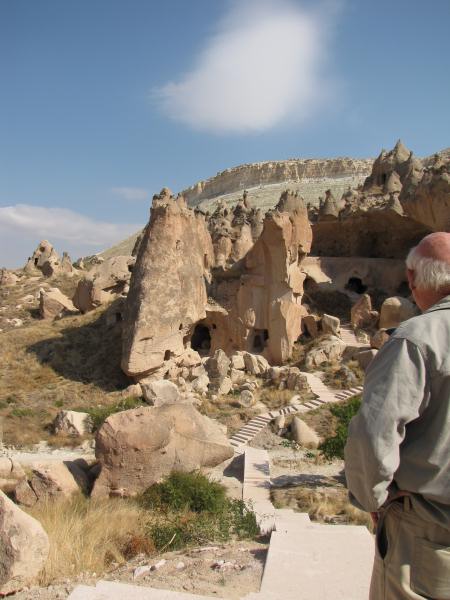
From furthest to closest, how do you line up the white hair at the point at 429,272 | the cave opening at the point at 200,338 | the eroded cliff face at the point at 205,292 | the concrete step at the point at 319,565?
the cave opening at the point at 200,338
the eroded cliff face at the point at 205,292
the concrete step at the point at 319,565
the white hair at the point at 429,272

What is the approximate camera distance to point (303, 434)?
11.3m

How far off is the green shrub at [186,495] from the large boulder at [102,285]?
1369 cm

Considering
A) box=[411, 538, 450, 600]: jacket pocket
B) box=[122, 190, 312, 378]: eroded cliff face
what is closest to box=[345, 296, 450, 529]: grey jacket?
box=[411, 538, 450, 600]: jacket pocket

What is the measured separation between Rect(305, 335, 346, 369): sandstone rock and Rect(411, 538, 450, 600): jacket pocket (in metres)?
14.2

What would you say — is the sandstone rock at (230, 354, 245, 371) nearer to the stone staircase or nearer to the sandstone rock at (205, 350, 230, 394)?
the sandstone rock at (205, 350, 230, 394)

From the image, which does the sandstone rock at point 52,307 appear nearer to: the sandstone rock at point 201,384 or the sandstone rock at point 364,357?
the sandstone rock at point 201,384

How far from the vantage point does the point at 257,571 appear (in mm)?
4004

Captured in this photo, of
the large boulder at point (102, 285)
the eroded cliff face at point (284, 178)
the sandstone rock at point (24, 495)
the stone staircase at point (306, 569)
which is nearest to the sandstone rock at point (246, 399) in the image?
the sandstone rock at point (24, 495)

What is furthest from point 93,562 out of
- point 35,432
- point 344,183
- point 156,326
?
point 344,183

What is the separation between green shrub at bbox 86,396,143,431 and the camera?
11602 millimetres

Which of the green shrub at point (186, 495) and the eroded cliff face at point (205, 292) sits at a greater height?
the eroded cliff face at point (205, 292)

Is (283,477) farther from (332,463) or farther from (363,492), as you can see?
(363,492)

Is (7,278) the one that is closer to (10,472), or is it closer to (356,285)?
(356,285)

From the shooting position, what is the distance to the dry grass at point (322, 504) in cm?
641
